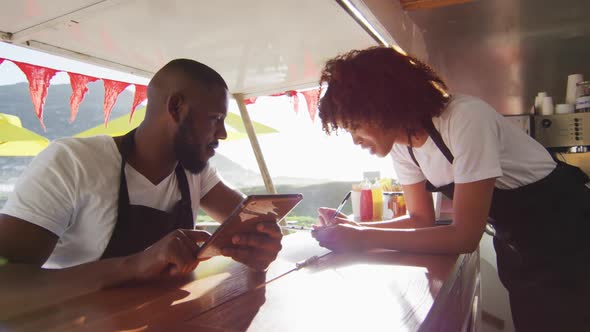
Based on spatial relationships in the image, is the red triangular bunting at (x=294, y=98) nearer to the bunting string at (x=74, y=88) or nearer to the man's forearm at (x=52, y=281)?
the bunting string at (x=74, y=88)

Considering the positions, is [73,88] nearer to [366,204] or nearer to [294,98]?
[294,98]

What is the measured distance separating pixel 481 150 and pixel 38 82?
2.27 metres

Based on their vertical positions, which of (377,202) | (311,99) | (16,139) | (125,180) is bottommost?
(377,202)

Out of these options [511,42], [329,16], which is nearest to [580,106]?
[511,42]

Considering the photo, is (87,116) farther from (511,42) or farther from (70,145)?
(511,42)

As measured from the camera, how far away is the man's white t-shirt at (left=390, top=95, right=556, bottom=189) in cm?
108

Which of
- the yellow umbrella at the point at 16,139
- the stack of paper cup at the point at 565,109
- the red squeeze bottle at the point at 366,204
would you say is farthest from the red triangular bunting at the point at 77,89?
the stack of paper cup at the point at 565,109

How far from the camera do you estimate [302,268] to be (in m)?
1.01

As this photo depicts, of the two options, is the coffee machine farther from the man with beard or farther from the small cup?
the man with beard

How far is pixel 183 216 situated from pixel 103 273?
0.51 m

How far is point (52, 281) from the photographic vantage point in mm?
874

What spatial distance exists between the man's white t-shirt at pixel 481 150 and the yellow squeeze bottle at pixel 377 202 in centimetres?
78

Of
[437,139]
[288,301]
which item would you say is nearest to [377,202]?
[437,139]

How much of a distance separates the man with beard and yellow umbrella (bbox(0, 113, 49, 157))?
179 centimetres
